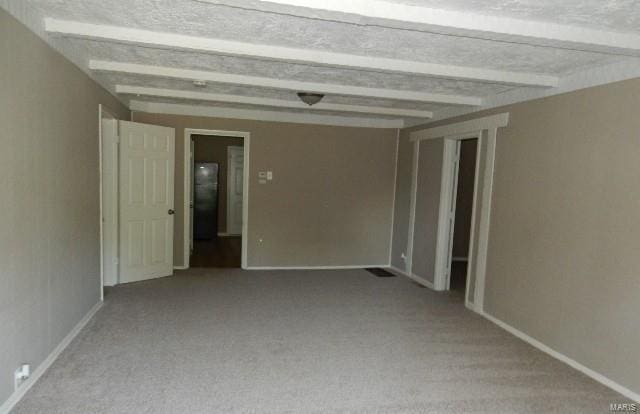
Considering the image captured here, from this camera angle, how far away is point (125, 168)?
4941mm

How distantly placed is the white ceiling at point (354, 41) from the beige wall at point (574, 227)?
1.05ft

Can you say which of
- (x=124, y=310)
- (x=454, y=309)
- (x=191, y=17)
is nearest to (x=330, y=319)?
(x=454, y=309)

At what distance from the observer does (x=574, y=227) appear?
3305 millimetres

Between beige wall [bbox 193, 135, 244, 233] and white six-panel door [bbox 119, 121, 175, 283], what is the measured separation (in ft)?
11.5

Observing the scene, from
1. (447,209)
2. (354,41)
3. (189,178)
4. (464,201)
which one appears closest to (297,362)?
(354,41)

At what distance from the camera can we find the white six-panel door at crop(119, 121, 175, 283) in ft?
16.4

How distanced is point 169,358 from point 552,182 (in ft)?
11.3

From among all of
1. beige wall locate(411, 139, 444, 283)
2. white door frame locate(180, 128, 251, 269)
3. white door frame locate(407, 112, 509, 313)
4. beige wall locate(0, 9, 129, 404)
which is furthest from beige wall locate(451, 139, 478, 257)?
beige wall locate(0, 9, 129, 404)

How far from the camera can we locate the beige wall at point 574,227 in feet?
9.46

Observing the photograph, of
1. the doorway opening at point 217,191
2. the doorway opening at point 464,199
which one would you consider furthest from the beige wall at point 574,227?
the doorway opening at point 217,191

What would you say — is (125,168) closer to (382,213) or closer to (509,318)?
(382,213)

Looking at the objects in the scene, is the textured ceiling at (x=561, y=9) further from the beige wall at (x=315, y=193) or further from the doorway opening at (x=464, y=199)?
A: the doorway opening at (x=464, y=199)

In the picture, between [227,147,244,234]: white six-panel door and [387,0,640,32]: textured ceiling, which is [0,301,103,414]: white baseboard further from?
[227,147,244,234]: white six-panel door

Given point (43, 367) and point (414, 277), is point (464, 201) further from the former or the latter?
point (43, 367)
